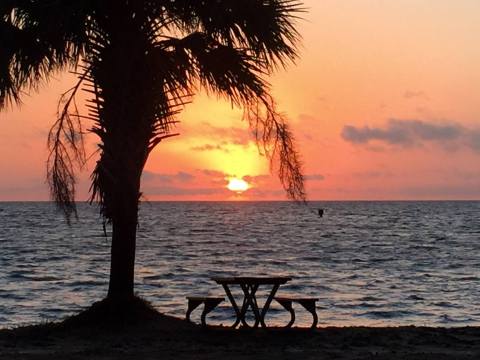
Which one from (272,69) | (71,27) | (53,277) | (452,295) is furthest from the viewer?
(53,277)

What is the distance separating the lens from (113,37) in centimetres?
1348

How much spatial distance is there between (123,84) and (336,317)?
1268cm

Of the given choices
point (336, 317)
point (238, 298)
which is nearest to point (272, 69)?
point (336, 317)

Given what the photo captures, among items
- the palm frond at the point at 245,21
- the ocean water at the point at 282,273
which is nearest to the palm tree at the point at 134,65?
the palm frond at the point at 245,21

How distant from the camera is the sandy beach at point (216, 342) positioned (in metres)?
11.4

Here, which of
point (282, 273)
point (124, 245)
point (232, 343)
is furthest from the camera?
point (282, 273)

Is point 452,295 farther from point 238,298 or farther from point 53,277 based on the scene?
point 53,277

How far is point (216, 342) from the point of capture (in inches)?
494

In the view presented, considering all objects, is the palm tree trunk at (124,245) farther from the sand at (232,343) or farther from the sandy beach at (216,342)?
the sand at (232,343)

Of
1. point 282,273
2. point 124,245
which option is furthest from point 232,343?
point 282,273

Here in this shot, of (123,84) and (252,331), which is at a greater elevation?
(123,84)

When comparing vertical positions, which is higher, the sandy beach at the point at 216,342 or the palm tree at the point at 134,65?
the palm tree at the point at 134,65

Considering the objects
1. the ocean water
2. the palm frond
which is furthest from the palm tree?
the ocean water

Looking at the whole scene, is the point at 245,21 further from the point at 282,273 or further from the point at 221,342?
the point at 282,273
